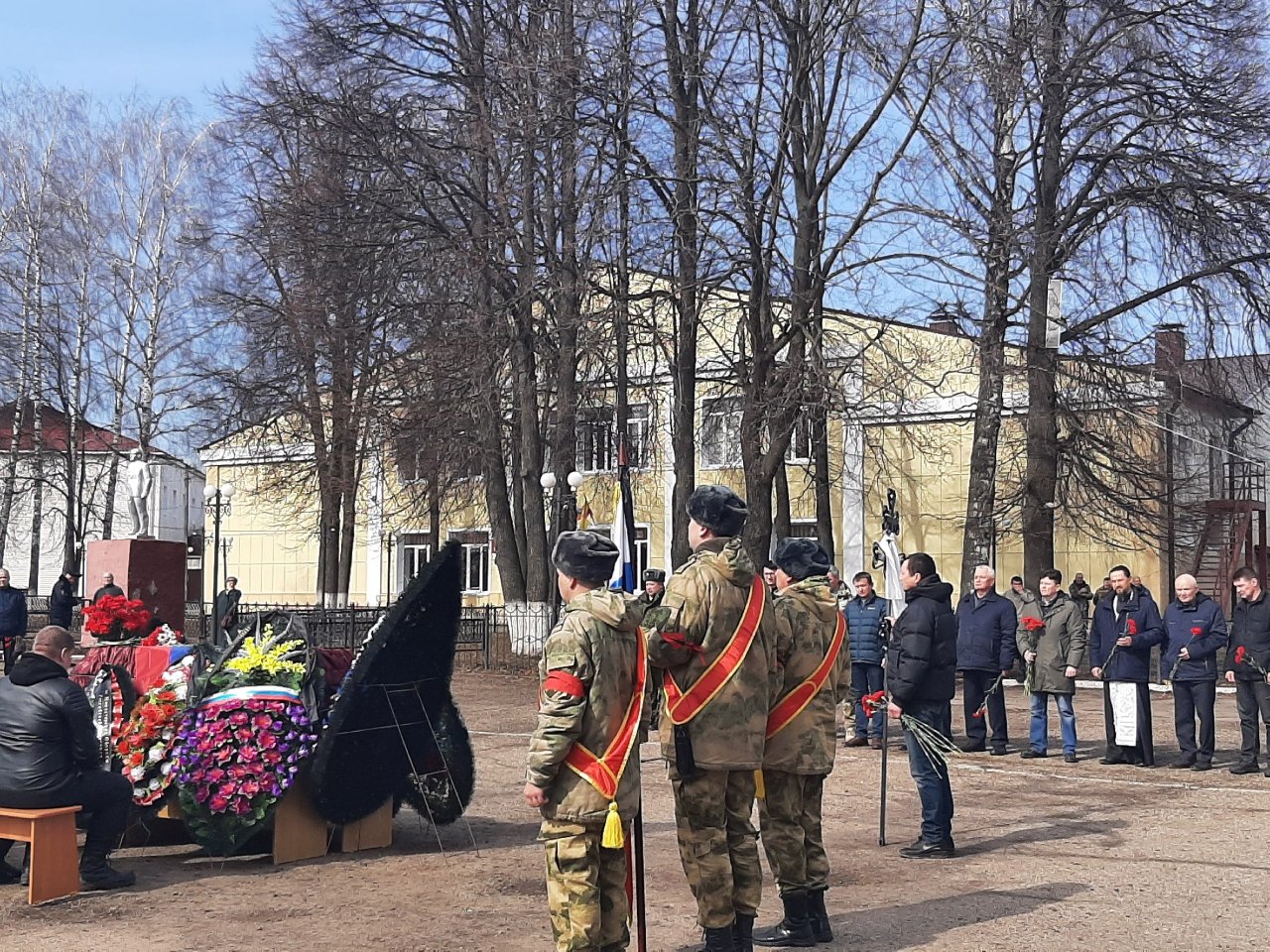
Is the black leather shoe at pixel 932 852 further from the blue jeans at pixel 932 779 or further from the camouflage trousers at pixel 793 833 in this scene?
the camouflage trousers at pixel 793 833

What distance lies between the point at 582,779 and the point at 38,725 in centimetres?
376

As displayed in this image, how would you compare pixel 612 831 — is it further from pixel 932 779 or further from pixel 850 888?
pixel 932 779

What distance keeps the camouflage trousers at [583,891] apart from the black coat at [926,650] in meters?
3.62

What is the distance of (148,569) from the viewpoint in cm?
2002

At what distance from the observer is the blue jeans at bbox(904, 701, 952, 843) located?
8711mm

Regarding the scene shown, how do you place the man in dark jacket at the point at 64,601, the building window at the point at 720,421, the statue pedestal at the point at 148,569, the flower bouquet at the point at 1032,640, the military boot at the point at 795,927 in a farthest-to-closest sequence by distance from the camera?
the man in dark jacket at the point at 64,601, the building window at the point at 720,421, the statue pedestal at the point at 148,569, the flower bouquet at the point at 1032,640, the military boot at the point at 795,927

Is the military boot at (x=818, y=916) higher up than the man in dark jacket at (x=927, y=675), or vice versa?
the man in dark jacket at (x=927, y=675)

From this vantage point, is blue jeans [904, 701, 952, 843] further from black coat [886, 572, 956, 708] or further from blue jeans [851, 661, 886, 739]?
blue jeans [851, 661, 886, 739]

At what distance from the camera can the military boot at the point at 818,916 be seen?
6887 mm

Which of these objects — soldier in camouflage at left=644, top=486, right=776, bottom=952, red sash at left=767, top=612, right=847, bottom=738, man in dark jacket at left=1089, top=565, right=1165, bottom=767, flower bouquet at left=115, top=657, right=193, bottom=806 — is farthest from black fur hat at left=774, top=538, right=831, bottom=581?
man in dark jacket at left=1089, top=565, right=1165, bottom=767

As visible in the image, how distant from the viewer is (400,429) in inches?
1064

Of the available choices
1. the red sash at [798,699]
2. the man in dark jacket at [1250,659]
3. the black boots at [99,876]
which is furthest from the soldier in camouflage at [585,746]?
the man in dark jacket at [1250,659]

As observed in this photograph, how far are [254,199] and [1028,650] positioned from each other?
18.0 metres

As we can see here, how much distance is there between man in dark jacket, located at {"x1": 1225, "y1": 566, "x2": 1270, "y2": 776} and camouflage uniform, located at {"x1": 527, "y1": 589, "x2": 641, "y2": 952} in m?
9.49
